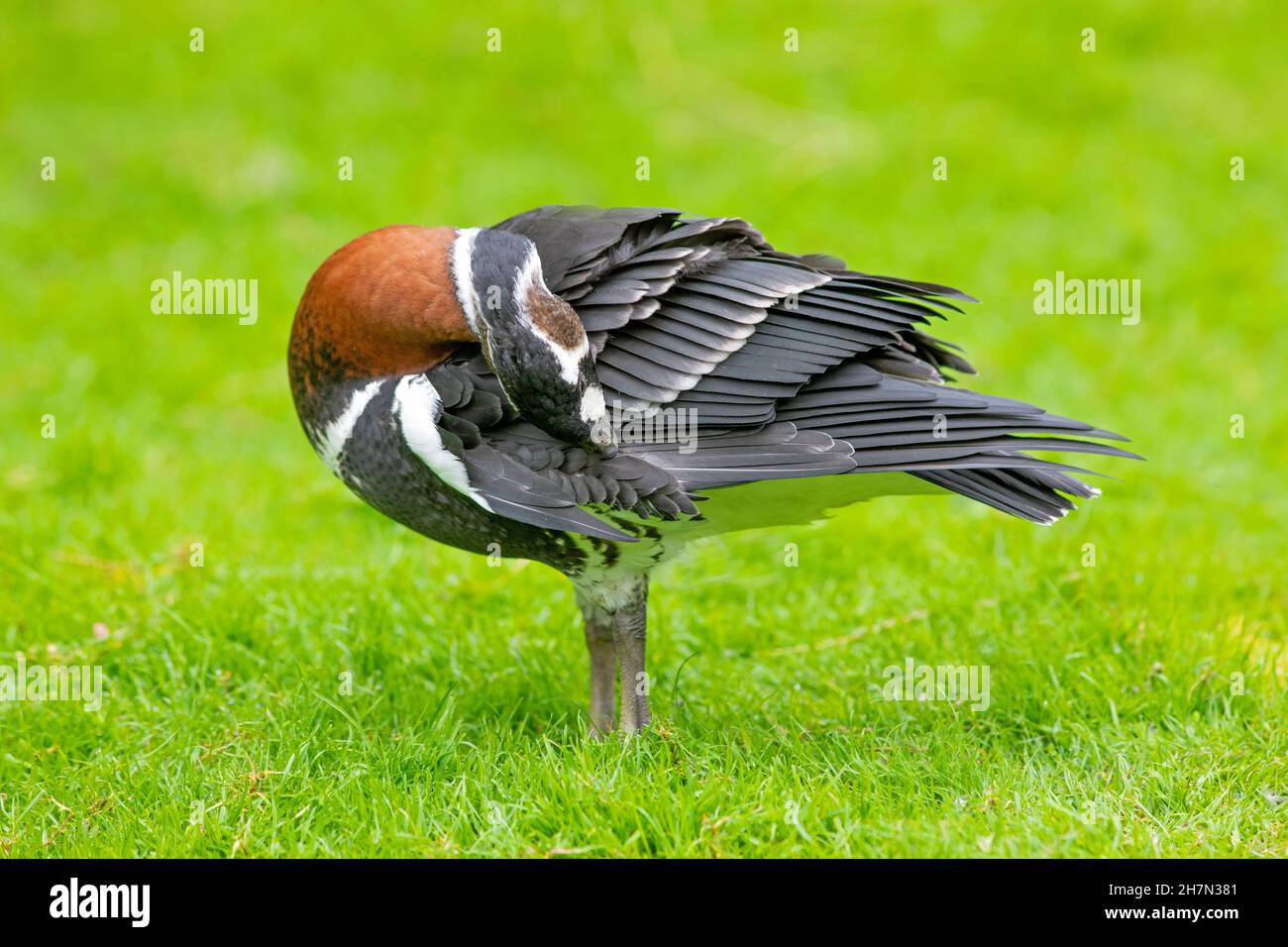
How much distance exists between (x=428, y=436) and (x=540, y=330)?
1.37ft

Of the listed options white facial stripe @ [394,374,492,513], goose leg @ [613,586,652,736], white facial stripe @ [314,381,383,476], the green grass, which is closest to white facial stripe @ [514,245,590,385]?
white facial stripe @ [394,374,492,513]

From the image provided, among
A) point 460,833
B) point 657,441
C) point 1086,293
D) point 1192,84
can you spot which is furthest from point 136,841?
point 1192,84

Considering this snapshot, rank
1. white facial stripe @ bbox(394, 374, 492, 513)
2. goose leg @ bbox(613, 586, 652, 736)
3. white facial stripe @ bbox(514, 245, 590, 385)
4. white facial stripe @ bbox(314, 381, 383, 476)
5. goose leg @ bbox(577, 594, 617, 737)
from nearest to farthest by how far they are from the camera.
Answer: white facial stripe @ bbox(514, 245, 590, 385), white facial stripe @ bbox(394, 374, 492, 513), white facial stripe @ bbox(314, 381, 383, 476), goose leg @ bbox(613, 586, 652, 736), goose leg @ bbox(577, 594, 617, 737)

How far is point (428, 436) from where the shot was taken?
365 centimetres

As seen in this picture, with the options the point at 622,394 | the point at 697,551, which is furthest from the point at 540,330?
the point at 697,551

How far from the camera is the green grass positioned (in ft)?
12.6

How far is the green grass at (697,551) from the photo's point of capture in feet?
12.6

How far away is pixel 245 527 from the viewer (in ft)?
19.0

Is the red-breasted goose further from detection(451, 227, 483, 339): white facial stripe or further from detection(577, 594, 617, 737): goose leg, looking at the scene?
detection(577, 594, 617, 737): goose leg

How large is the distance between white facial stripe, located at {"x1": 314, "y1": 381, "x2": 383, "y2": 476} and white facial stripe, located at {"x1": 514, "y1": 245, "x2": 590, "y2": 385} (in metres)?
0.51

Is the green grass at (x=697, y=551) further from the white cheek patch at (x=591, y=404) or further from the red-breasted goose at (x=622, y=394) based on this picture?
the white cheek patch at (x=591, y=404)

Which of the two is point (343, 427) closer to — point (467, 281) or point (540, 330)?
point (467, 281)

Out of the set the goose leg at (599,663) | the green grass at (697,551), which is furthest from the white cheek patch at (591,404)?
the green grass at (697,551)
